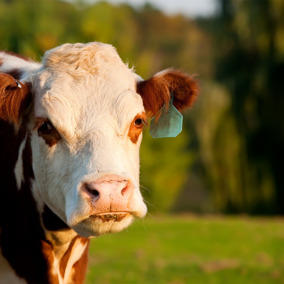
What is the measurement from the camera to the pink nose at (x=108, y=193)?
2381 millimetres

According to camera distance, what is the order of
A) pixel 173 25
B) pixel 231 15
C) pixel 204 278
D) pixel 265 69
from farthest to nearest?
1. pixel 173 25
2. pixel 231 15
3. pixel 265 69
4. pixel 204 278

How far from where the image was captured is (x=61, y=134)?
2.69 meters

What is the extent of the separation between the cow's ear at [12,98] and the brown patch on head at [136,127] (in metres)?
0.67

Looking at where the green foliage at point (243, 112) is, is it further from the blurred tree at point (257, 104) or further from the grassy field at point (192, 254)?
the grassy field at point (192, 254)

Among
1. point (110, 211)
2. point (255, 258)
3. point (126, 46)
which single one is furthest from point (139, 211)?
point (126, 46)

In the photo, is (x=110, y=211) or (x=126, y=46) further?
(x=126, y=46)

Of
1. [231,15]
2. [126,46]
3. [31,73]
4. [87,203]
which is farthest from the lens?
[126,46]

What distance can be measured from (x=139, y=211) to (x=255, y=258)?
696 centimetres

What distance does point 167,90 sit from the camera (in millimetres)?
3139

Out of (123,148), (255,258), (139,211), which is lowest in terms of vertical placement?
(255,258)

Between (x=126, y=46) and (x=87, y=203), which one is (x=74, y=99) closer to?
(x=87, y=203)

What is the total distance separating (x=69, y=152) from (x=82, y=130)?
0.14 meters

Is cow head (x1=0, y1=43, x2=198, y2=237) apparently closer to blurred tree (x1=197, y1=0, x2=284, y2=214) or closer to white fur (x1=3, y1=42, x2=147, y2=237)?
white fur (x1=3, y1=42, x2=147, y2=237)

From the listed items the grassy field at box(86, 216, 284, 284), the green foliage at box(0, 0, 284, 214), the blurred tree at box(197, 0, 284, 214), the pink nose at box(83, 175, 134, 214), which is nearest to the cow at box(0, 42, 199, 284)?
the pink nose at box(83, 175, 134, 214)
